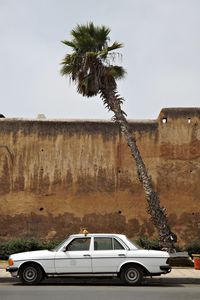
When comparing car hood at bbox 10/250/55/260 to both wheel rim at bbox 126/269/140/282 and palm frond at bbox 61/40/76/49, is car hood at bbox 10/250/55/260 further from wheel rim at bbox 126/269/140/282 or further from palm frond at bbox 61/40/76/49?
palm frond at bbox 61/40/76/49

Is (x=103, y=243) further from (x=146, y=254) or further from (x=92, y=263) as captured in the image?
(x=146, y=254)

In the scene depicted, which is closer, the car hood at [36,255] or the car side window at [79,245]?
the car hood at [36,255]

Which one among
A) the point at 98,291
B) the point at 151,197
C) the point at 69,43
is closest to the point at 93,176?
the point at 151,197

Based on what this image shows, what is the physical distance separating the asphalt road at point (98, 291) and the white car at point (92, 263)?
0.31 m

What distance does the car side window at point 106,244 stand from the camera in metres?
12.0

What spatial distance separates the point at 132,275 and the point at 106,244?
969 mm

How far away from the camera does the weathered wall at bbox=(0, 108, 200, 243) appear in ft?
66.5

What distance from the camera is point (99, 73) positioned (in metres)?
16.9

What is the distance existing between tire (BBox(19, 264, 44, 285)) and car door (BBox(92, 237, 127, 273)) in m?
1.34

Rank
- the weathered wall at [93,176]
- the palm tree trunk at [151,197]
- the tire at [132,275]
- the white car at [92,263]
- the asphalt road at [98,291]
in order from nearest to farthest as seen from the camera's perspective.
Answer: the asphalt road at [98,291] < the white car at [92,263] < the tire at [132,275] < the palm tree trunk at [151,197] < the weathered wall at [93,176]

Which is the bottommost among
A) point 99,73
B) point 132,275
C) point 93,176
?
point 132,275

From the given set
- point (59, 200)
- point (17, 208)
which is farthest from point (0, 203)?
point (59, 200)

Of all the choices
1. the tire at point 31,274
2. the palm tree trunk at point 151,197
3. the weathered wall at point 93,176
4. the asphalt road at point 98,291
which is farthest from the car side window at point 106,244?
the weathered wall at point 93,176

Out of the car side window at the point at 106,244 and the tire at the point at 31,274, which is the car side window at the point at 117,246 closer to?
the car side window at the point at 106,244
